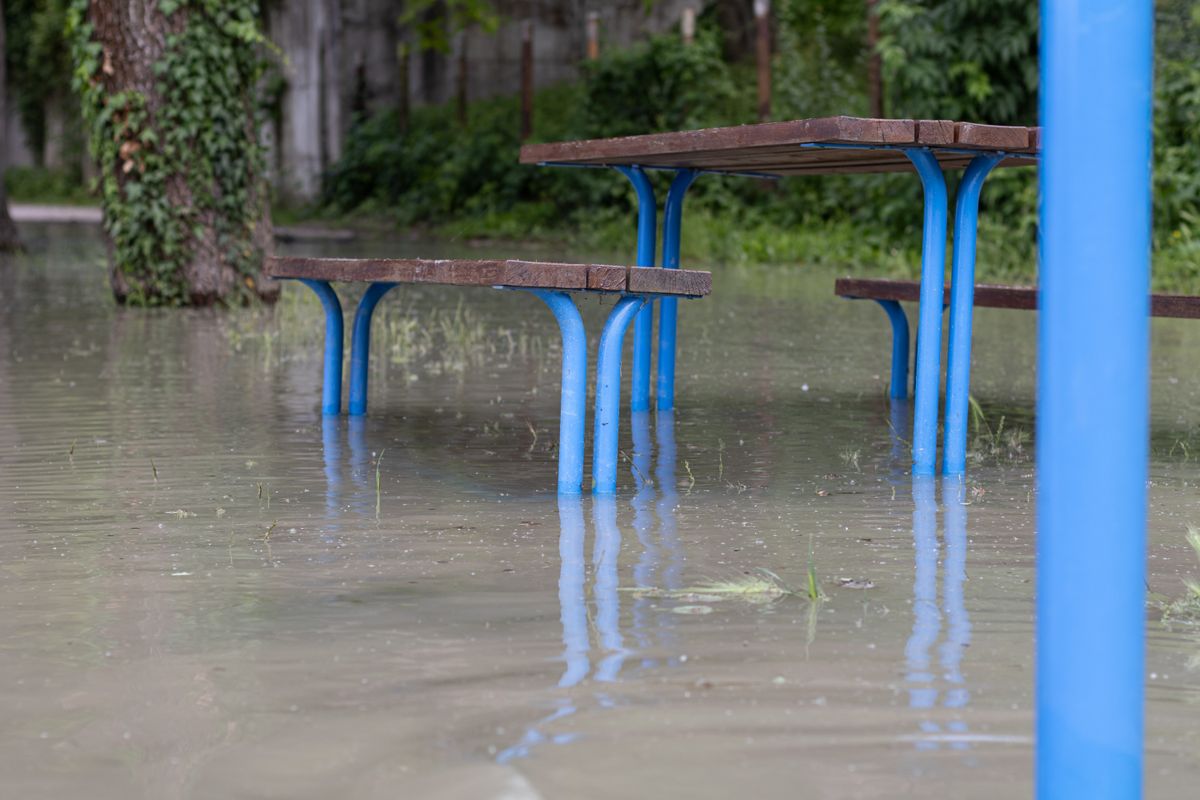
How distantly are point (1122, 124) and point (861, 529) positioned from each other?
2.27 metres

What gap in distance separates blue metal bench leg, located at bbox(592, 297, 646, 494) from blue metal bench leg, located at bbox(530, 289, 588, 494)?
54 millimetres

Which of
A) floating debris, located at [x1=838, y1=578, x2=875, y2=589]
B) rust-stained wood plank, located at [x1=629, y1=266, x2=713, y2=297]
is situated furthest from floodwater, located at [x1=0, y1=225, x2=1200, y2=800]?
rust-stained wood plank, located at [x1=629, y1=266, x2=713, y2=297]

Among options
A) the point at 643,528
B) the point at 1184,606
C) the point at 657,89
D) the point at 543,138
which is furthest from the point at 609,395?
the point at 543,138

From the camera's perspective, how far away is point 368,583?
3.20 meters

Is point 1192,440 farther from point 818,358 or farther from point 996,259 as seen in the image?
point 996,259

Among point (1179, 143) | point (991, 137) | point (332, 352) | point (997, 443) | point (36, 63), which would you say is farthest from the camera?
point (36, 63)

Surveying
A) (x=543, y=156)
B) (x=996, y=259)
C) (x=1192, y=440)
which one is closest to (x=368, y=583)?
(x=543, y=156)

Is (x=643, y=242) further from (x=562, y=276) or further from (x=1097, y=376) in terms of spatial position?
(x=1097, y=376)

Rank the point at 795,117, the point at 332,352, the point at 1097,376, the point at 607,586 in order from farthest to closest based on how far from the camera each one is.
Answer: the point at 795,117 → the point at 332,352 → the point at 607,586 → the point at 1097,376

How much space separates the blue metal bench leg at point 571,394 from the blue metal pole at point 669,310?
1.74 metres

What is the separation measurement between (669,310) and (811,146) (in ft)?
5.58

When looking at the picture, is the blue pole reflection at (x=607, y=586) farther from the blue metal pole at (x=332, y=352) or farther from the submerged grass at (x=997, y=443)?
the blue metal pole at (x=332, y=352)

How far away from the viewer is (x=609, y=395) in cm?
416

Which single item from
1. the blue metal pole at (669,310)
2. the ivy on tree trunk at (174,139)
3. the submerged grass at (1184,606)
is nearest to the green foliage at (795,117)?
the ivy on tree trunk at (174,139)
